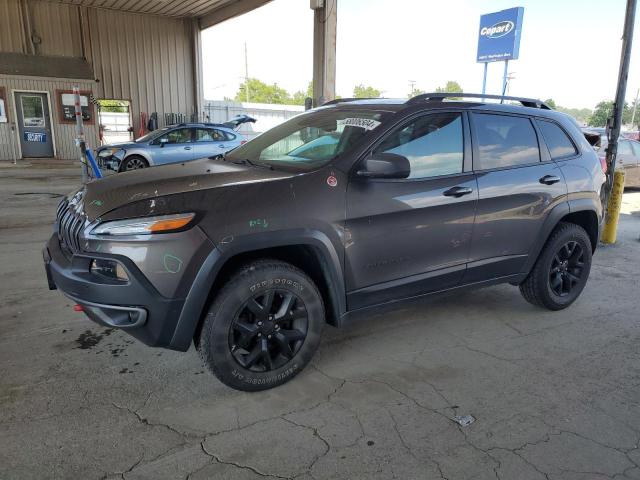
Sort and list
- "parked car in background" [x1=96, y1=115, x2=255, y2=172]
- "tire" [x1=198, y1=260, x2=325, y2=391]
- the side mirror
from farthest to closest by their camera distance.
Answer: "parked car in background" [x1=96, y1=115, x2=255, y2=172], the side mirror, "tire" [x1=198, y1=260, x2=325, y2=391]

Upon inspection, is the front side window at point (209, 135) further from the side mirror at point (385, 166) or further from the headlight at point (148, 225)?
the headlight at point (148, 225)

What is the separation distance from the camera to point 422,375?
3248 mm

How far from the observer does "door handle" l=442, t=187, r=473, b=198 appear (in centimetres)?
340

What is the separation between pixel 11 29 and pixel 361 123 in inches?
820

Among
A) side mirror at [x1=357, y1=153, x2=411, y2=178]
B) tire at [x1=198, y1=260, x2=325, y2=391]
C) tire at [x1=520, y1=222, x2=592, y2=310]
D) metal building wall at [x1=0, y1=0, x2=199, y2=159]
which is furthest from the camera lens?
metal building wall at [x1=0, y1=0, x2=199, y2=159]

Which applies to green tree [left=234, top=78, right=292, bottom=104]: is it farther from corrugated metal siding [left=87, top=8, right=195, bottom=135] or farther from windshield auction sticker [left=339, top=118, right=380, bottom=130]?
windshield auction sticker [left=339, top=118, right=380, bottom=130]

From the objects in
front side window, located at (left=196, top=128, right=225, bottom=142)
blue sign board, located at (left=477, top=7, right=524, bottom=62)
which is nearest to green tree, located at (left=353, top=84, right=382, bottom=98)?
blue sign board, located at (left=477, top=7, right=524, bottom=62)

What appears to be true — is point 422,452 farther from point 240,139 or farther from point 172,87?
point 172,87

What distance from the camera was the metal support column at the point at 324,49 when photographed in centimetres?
1186

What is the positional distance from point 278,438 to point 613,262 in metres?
5.44

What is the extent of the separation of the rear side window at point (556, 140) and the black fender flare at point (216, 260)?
2.33 meters

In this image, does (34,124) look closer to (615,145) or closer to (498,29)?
(615,145)

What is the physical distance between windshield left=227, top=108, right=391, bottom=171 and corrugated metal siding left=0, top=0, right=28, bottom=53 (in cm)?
1953

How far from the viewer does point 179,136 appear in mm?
13672
